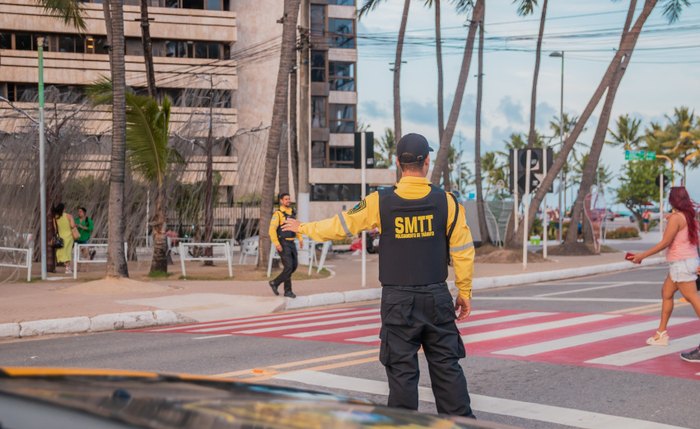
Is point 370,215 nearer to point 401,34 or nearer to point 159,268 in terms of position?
point 159,268

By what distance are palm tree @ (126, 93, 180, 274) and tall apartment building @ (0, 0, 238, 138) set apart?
26884 millimetres

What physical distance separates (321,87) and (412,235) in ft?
200

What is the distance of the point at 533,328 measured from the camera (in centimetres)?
1238

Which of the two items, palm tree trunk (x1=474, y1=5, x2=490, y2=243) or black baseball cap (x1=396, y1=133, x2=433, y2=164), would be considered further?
palm tree trunk (x1=474, y1=5, x2=490, y2=243)

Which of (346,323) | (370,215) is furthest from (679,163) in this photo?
(370,215)

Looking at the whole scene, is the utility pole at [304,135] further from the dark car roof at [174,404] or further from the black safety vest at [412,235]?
the dark car roof at [174,404]

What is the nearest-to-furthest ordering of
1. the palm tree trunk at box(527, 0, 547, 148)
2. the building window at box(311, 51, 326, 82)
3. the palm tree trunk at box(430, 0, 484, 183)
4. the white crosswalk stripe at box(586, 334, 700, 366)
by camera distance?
the white crosswalk stripe at box(586, 334, 700, 366), the palm tree trunk at box(430, 0, 484, 183), the palm tree trunk at box(527, 0, 547, 148), the building window at box(311, 51, 326, 82)

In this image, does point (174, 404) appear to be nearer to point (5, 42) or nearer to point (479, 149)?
point (479, 149)

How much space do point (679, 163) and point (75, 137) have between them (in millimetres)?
85810

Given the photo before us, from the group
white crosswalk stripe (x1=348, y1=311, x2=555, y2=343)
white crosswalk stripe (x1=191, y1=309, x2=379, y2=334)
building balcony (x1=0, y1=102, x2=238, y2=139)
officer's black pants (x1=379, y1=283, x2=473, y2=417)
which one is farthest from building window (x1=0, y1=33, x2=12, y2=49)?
officer's black pants (x1=379, y1=283, x2=473, y2=417)

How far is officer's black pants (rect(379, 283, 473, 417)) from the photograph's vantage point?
538 centimetres

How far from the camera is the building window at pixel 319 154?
67.1 meters

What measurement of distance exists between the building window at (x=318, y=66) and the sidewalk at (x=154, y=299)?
43.9 metres

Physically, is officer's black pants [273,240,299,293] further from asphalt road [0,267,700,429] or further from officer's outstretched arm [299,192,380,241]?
officer's outstretched arm [299,192,380,241]
